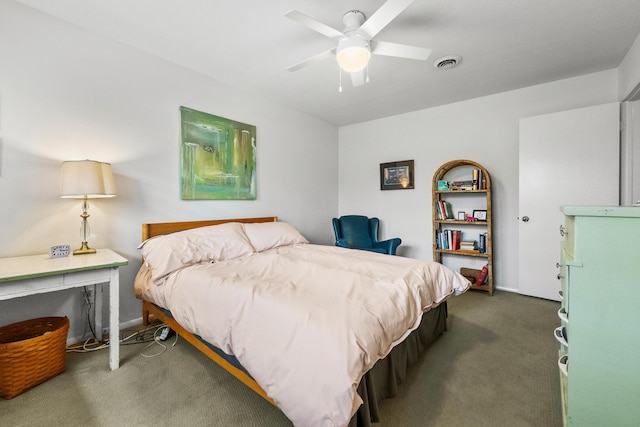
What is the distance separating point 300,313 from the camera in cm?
119

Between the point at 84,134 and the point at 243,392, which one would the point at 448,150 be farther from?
the point at 84,134

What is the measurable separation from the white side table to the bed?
273 mm

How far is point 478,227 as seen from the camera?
11.4 ft

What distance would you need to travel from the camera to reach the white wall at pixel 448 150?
3.02 metres

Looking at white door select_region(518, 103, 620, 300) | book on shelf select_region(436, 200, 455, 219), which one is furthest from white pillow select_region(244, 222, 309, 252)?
white door select_region(518, 103, 620, 300)

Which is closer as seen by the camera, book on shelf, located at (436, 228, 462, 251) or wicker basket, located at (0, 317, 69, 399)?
wicker basket, located at (0, 317, 69, 399)

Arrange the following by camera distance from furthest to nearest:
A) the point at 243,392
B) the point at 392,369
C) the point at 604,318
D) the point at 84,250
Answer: the point at 84,250, the point at 243,392, the point at 392,369, the point at 604,318

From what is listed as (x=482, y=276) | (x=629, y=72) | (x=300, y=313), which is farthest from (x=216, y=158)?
(x=629, y=72)

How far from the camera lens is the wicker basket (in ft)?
4.90

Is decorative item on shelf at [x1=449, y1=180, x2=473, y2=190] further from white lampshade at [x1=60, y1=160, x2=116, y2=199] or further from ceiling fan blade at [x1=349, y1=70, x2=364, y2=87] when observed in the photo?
white lampshade at [x1=60, y1=160, x2=116, y2=199]

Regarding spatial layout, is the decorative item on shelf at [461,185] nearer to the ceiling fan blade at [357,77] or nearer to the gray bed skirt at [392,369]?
the gray bed skirt at [392,369]

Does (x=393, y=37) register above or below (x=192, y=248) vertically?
above

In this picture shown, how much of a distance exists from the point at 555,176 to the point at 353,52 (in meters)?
2.62

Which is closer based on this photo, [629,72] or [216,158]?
[629,72]
